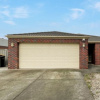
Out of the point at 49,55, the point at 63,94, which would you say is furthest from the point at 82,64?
the point at 63,94

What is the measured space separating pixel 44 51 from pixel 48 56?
61cm

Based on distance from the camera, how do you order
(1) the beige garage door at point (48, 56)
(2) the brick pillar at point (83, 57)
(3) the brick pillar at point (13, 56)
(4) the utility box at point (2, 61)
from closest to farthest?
1. (2) the brick pillar at point (83, 57)
2. (3) the brick pillar at point (13, 56)
3. (1) the beige garage door at point (48, 56)
4. (4) the utility box at point (2, 61)

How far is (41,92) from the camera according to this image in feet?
13.3

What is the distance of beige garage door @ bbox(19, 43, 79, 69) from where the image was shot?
9.73 m

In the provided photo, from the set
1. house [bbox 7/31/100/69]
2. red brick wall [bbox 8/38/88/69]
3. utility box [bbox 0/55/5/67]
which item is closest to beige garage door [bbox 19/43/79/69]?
house [bbox 7/31/100/69]

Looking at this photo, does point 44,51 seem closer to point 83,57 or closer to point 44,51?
point 44,51

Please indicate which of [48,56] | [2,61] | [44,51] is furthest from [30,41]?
[2,61]

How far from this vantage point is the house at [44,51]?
9.56 meters

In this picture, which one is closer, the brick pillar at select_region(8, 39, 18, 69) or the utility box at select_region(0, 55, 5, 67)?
the brick pillar at select_region(8, 39, 18, 69)

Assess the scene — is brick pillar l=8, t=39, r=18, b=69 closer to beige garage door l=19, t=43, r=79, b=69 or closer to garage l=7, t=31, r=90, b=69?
garage l=7, t=31, r=90, b=69

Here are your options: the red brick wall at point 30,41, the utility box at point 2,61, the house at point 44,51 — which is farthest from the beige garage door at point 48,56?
the utility box at point 2,61

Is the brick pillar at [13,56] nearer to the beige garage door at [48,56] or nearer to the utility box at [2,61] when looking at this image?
the beige garage door at [48,56]

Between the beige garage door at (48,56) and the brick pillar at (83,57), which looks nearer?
the brick pillar at (83,57)

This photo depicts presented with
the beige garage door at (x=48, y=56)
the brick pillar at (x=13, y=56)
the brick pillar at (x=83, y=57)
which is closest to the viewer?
the brick pillar at (x=83, y=57)
